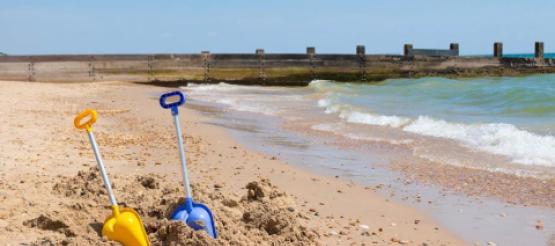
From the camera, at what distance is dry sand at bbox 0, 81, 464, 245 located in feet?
12.8

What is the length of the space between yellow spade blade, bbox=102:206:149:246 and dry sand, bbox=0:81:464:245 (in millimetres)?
71

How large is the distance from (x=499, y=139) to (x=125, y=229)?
6.73 metres

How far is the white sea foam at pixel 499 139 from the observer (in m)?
7.91

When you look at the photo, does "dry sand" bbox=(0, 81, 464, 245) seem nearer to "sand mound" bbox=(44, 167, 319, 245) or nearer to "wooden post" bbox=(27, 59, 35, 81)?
"sand mound" bbox=(44, 167, 319, 245)

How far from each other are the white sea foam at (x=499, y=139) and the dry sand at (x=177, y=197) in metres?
2.82

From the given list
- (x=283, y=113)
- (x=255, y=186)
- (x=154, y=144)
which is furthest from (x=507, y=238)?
(x=283, y=113)

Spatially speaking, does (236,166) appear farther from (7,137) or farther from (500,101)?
(500,101)

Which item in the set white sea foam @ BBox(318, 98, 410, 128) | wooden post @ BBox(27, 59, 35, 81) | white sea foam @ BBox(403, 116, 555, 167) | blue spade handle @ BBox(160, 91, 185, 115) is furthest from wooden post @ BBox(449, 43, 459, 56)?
blue spade handle @ BBox(160, 91, 185, 115)

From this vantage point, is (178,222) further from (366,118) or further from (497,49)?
(497,49)

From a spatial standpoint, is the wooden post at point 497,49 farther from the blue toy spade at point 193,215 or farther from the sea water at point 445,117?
the blue toy spade at point 193,215

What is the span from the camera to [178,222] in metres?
3.59

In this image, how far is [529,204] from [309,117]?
8689 mm

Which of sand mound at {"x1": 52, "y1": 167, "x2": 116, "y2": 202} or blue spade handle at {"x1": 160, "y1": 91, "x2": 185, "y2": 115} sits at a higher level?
blue spade handle at {"x1": 160, "y1": 91, "x2": 185, "y2": 115}

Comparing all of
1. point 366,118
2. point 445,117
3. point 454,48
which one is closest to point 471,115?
point 445,117
